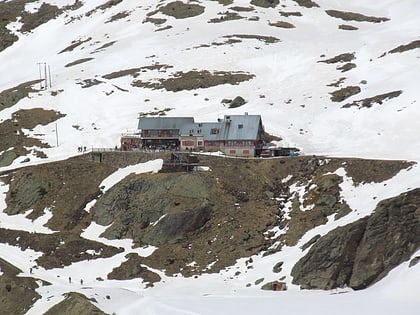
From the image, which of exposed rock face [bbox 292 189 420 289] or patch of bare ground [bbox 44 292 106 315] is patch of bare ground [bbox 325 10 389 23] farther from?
patch of bare ground [bbox 44 292 106 315]

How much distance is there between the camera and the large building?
8931 centimetres

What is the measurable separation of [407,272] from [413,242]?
3.71m

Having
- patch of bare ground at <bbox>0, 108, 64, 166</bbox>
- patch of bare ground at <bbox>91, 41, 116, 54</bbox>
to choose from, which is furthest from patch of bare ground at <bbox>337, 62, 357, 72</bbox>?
patch of bare ground at <bbox>91, 41, 116, 54</bbox>

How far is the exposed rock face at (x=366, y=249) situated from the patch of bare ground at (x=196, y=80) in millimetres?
70848

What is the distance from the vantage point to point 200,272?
219 ft

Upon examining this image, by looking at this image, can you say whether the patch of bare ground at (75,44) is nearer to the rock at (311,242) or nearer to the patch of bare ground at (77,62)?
the patch of bare ground at (77,62)

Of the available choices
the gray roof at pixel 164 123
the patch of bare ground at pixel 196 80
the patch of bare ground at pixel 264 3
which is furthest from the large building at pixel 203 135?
the patch of bare ground at pixel 264 3

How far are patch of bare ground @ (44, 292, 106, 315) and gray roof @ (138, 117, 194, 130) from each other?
4507cm

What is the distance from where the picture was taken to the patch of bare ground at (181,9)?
593 ft

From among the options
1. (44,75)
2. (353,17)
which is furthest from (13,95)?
(353,17)

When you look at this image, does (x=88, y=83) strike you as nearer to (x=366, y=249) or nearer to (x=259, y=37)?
(x=259, y=37)

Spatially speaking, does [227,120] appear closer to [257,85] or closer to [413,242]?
[257,85]

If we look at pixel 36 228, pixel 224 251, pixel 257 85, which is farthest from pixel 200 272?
pixel 257 85

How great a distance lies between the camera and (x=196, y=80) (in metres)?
129
